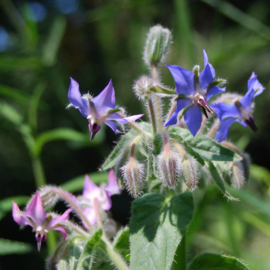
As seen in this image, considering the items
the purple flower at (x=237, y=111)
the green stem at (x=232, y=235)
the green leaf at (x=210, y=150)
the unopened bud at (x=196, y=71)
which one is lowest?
the green stem at (x=232, y=235)

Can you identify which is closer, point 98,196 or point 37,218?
point 37,218

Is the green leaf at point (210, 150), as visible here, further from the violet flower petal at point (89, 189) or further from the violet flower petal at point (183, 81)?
the violet flower petal at point (89, 189)

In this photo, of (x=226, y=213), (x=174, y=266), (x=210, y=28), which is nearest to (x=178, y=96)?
(x=174, y=266)

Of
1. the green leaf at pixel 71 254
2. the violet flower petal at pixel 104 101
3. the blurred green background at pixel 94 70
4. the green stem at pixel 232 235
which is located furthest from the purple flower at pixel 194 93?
the blurred green background at pixel 94 70

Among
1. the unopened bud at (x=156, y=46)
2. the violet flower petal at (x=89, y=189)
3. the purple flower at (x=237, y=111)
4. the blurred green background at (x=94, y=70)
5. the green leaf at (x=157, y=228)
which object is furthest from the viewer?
the blurred green background at (x=94, y=70)

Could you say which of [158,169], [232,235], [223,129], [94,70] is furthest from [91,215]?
[94,70]

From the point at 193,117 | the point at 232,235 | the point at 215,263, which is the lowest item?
the point at 232,235

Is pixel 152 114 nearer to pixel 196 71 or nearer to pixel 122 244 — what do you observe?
pixel 196 71

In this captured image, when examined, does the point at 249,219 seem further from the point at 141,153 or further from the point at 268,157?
the point at 268,157
